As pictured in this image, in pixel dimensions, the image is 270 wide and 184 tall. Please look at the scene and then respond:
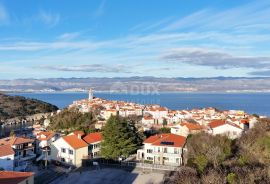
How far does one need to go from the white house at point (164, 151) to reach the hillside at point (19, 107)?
6408 centimetres

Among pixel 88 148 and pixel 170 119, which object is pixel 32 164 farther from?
pixel 170 119

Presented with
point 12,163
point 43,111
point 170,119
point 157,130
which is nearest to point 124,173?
point 12,163

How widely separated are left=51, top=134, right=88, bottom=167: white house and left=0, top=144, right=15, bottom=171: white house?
16.6ft

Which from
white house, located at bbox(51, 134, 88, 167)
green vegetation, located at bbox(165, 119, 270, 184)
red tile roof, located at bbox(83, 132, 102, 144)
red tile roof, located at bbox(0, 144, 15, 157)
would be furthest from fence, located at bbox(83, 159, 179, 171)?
red tile roof, located at bbox(0, 144, 15, 157)

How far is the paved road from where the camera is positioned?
1028 inches

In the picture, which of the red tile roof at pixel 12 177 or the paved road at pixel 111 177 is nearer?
the red tile roof at pixel 12 177

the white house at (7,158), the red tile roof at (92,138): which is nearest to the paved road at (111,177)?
the white house at (7,158)

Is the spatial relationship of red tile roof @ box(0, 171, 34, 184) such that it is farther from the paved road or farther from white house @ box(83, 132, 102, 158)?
white house @ box(83, 132, 102, 158)

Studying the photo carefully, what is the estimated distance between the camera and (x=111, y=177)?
1071 inches

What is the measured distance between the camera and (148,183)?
83.9 ft

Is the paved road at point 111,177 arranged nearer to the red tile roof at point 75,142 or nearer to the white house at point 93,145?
the red tile roof at point 75,142

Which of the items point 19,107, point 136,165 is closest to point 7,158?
point 136,165

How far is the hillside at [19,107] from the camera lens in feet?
315

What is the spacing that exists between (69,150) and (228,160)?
1569 cm
